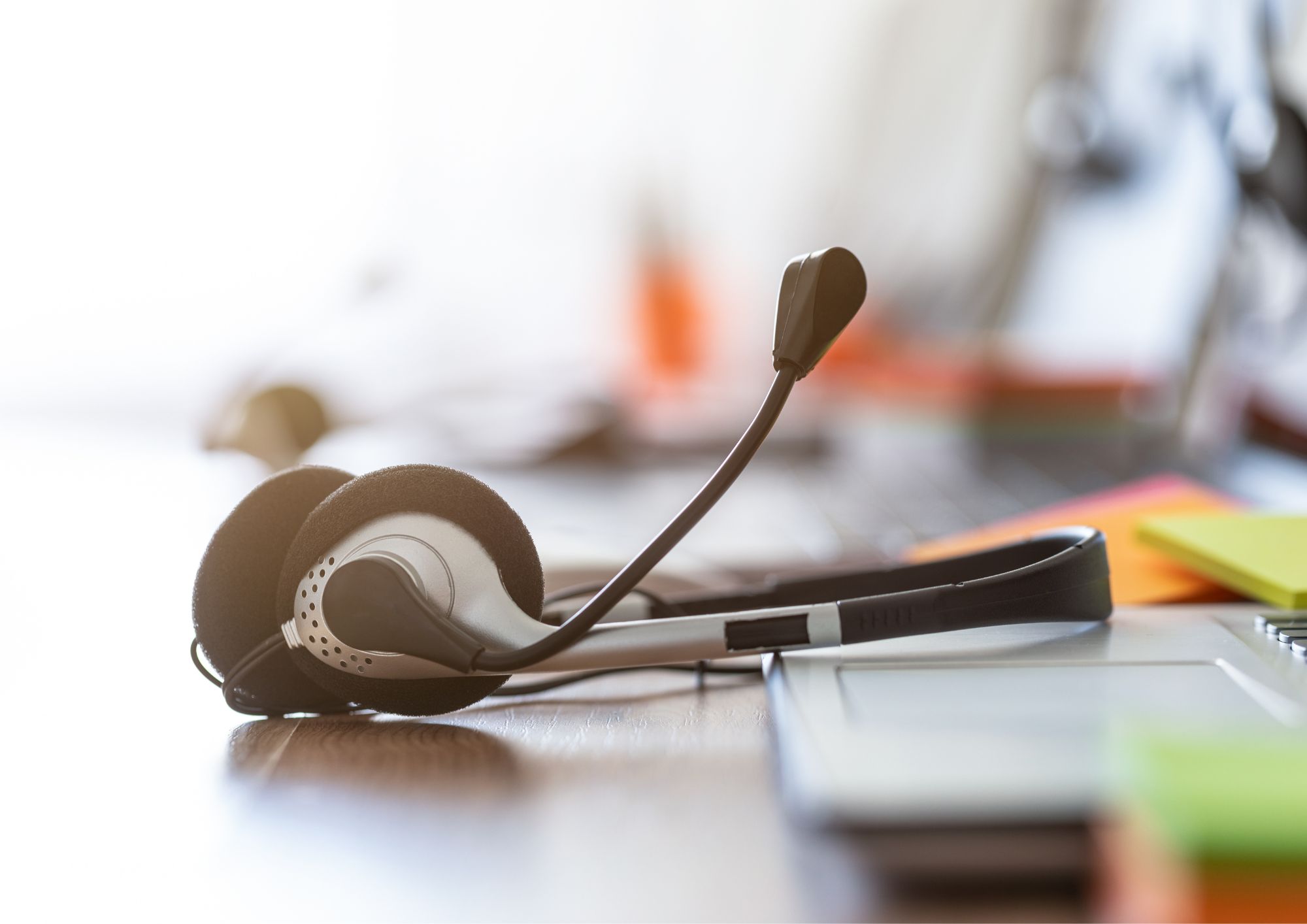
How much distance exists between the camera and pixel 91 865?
28 centimetres

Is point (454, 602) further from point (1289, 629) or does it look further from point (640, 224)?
point (640, 224)

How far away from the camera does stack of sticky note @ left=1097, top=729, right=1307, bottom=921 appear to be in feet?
0.59

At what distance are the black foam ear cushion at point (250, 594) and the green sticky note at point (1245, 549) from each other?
1.18 feet

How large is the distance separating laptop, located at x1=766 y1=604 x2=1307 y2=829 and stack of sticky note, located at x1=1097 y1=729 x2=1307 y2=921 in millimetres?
26

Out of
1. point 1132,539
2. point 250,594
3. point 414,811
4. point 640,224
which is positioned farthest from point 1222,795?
point 640,224

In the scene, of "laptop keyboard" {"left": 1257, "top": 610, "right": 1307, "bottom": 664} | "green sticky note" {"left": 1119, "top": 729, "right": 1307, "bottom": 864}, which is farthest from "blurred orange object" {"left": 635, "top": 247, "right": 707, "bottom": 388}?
"green sticky note" {"left": 1119, "top": 729, "right": 1307, "bottom": 864}

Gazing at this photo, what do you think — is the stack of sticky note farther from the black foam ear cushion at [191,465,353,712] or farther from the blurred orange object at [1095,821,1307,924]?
the black foam ear cushion at [191,465,353,712]

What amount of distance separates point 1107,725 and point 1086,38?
113 inches

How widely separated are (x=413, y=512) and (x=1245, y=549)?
361 mm

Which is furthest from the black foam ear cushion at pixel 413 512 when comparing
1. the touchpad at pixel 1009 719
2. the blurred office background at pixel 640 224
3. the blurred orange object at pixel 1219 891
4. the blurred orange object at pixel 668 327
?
the blurred orange object at pixel 668 327

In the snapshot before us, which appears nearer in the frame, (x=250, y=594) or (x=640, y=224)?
(x=250, y=594)

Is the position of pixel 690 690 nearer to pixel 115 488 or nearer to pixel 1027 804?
pixel 1027 804

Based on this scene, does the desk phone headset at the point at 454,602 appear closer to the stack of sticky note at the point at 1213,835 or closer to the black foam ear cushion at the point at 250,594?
the black foam ear cushion at the point at 250,594

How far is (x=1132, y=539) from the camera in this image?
576mm
